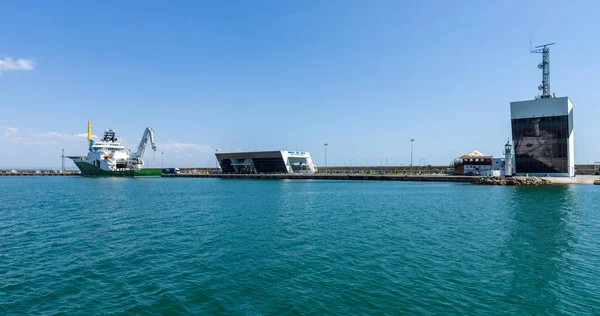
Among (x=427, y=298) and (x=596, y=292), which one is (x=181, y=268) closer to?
(x=427, y=298)

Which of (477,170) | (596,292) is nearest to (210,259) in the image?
(596,292)

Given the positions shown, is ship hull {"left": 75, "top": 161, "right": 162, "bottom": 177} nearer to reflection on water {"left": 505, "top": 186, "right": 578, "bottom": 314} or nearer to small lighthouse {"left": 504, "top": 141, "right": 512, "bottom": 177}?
small lighthouse {"left": 504, "top": 141, "right": 512, "bottom": 177}

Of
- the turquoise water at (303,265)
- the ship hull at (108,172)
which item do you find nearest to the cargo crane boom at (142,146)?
the ship hull at (108,172)

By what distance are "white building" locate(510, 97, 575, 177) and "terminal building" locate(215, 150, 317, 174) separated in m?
65.4

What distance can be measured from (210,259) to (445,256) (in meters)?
12.1

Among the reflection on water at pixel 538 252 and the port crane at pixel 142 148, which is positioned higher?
the port crane at pixel 142 148

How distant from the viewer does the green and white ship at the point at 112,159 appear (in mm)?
122438

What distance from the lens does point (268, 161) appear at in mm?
116312

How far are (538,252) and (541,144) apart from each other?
64.8 m

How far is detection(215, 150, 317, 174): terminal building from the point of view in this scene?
370 ft

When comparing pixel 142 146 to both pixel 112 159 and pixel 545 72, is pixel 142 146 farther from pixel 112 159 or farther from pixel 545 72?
pixel 545 72

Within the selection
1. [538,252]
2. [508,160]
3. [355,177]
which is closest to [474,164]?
[508,160]

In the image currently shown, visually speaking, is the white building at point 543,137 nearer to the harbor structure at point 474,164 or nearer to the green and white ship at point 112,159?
the harbor structure at point 474,164

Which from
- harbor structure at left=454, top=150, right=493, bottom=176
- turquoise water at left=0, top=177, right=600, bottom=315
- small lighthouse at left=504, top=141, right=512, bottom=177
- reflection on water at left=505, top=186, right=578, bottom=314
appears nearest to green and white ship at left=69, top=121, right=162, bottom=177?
turquoise water at left=0, top=177, right=600, bottom=315
